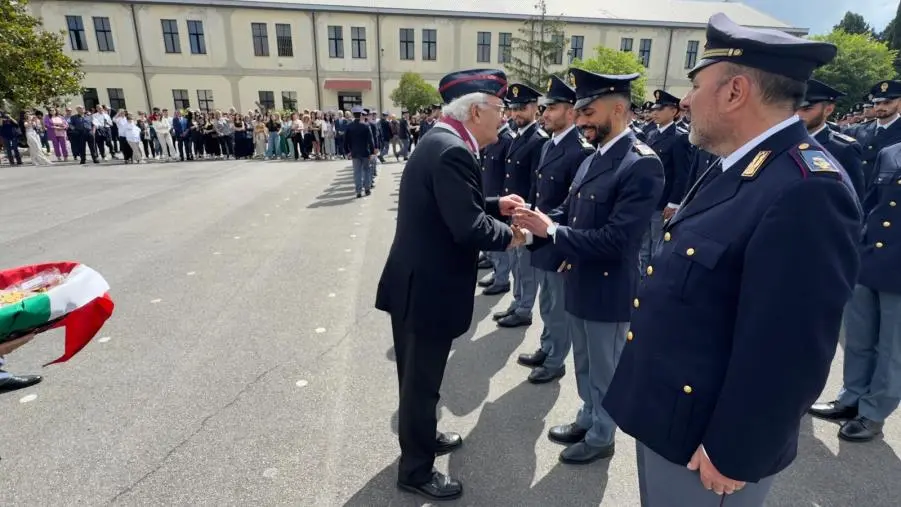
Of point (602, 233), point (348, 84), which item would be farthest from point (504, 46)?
point (602, 233)

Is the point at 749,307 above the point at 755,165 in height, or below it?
below

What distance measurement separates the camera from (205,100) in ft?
117

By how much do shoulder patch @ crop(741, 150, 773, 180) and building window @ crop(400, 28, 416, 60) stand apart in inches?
1552

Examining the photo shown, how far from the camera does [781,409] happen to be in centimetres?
132

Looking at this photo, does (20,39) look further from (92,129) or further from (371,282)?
(371,282)

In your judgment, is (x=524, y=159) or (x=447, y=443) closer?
(x=447, y=443)

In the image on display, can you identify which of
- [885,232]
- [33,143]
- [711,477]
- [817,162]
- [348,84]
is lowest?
[711,477]

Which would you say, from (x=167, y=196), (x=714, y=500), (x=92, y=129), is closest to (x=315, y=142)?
(x=92, y=129)

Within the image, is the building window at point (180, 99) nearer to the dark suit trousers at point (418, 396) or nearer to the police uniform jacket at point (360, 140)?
the police uniform jacket at point (360, 140)

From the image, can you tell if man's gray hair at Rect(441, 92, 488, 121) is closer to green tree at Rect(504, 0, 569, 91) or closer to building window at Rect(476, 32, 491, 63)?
green tree at Rect(504, 0, 569, 91)

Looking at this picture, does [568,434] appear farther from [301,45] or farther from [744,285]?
[301,45]

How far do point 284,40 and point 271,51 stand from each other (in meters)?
1.26

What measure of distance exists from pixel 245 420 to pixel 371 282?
9.50ft

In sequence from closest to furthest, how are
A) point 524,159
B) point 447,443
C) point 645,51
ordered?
point 447,443 → point 524,159 → point 645,51
